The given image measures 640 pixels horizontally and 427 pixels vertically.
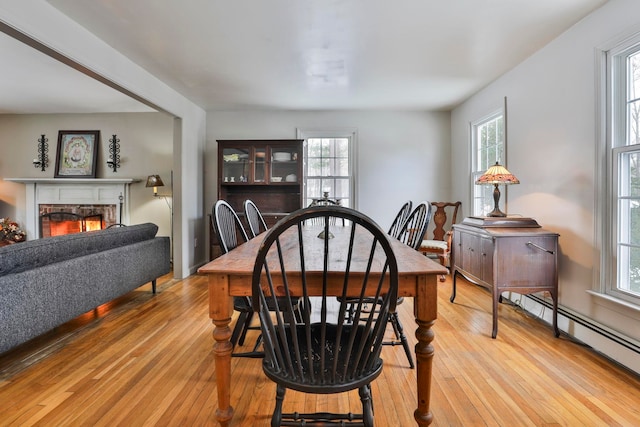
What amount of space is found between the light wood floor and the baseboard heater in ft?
0.50

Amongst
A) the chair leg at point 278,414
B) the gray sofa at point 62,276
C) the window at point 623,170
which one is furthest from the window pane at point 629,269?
the gray sofa at point 62,276

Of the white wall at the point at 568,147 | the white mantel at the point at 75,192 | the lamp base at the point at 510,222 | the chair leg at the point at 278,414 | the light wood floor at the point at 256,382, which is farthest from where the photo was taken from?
the white mantel at the point at 75,192

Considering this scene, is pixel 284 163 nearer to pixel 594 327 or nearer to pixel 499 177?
pixel 499 177

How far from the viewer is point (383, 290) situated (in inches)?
47.4

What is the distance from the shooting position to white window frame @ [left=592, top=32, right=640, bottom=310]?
2125 millimetres

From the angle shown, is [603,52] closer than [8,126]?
Yes

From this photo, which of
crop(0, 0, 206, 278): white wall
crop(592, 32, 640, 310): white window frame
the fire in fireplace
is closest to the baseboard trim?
crop(592, 32, 640, 310): white window frame

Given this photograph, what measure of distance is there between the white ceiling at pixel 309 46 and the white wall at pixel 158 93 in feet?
0.36

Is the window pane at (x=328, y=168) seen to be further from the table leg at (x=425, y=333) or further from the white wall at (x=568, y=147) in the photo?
the table leg at (x=425, y=333)

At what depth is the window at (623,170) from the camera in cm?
205

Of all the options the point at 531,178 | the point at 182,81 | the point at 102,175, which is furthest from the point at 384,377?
the point at 102,175

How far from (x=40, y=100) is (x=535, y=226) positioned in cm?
623

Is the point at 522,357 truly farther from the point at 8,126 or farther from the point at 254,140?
the point at 8,126

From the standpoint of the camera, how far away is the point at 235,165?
4660 mm
